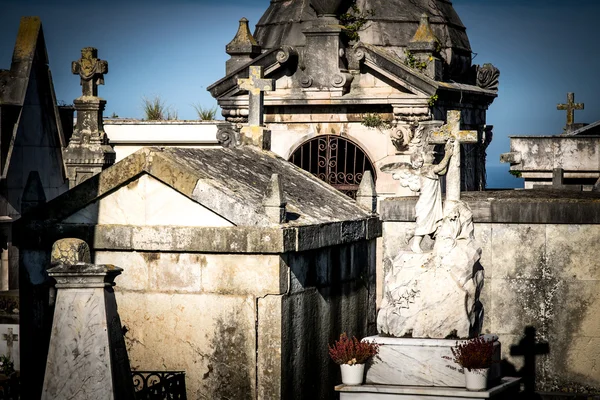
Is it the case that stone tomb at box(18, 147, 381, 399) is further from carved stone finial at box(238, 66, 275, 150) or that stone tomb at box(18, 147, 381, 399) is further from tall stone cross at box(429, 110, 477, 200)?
carved stone finial at box(238, 66, 275, 150)

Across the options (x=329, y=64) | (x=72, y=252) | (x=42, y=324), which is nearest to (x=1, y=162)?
(x=329, y=64)

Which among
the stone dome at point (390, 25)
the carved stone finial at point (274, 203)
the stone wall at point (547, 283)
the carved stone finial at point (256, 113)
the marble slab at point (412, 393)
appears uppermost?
the stone dome at point (390, 25)

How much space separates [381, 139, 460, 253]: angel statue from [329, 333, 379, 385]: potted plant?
1.28 metres

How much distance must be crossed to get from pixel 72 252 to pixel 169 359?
117 inches

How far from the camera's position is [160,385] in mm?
12680

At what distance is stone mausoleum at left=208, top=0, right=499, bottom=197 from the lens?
75.5ft

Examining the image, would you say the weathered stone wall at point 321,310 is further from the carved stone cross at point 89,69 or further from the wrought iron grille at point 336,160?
the carved stone cross at point 89,69

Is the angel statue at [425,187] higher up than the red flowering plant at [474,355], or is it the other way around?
the angel statue at [425,187]

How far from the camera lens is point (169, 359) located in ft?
43.4

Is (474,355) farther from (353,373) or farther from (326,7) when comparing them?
(326,7)

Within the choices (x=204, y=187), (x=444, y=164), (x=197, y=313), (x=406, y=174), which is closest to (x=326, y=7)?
(x=406, y=174)

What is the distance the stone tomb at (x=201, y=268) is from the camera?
42.0 feet

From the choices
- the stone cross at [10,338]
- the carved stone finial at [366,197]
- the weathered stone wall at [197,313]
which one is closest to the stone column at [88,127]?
the stone cross at [10,338]

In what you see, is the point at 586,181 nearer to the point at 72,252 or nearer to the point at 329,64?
the point at 329,64
